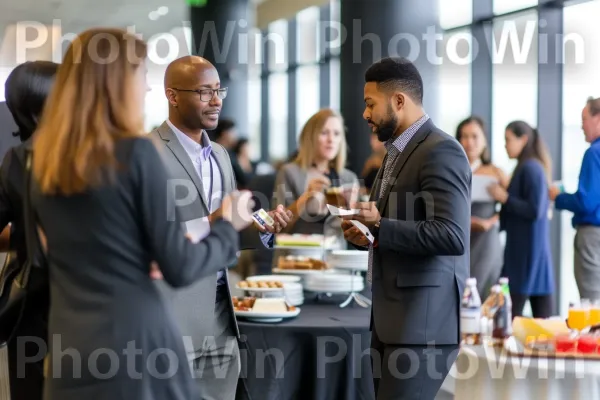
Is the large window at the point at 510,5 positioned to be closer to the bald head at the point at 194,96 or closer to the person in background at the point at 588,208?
the person in background at the point at 588,208

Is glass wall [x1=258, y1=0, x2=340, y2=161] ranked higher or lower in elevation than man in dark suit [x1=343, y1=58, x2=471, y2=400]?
higher

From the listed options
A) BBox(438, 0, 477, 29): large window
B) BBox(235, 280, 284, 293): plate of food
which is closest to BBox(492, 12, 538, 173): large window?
BBox(438, 0, 477, 29): large window

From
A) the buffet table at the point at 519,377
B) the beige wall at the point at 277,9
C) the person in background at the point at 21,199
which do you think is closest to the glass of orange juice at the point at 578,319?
the buffet table at the point at 519,377

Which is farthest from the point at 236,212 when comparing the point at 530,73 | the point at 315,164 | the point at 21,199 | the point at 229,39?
the point at 229,39

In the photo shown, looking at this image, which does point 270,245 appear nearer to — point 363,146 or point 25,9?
point 363,146

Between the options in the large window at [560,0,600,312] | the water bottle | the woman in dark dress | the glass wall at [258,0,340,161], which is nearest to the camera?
the woman in dark dress

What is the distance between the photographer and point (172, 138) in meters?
2.85

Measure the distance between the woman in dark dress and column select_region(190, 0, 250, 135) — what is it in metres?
12.6

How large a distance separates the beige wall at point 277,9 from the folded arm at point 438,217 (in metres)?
10.0

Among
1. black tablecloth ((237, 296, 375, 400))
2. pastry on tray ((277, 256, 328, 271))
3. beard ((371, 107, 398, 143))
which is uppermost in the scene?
beard ((371, 107, 398, 143))

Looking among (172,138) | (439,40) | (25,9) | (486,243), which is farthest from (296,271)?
(25,9)

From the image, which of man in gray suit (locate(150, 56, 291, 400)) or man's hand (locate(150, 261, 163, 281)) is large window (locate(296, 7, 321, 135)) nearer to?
man in gray suit (locate(150, 56, 291, 400))

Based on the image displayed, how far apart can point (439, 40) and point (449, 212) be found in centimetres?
438

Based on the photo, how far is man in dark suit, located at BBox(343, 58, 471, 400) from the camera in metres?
2.62
